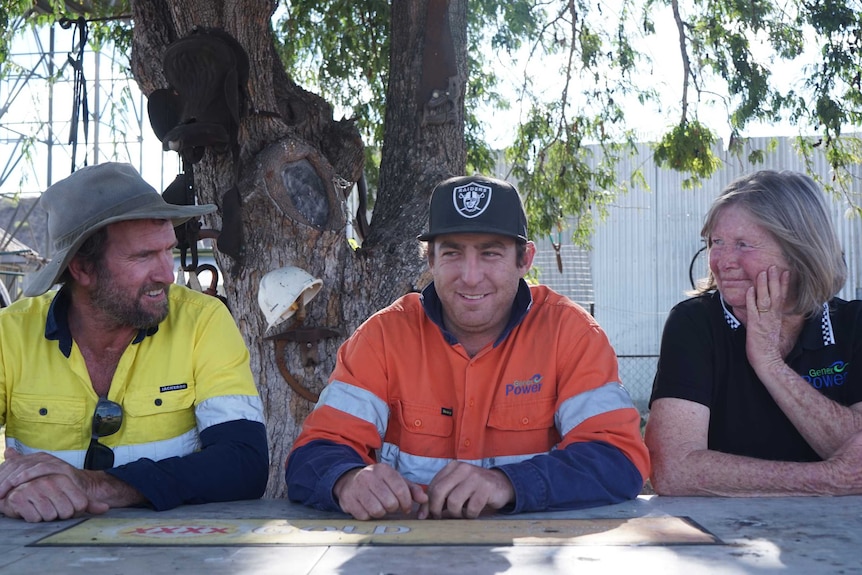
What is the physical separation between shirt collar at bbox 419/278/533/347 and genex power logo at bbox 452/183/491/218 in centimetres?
31

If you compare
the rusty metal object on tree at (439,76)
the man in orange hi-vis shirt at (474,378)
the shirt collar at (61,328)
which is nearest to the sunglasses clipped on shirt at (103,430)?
the shirt collar at (61,328)

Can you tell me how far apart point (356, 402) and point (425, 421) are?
226mm

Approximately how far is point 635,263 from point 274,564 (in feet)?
46.1

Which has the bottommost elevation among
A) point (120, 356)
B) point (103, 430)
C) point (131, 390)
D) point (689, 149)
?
point (103, 430)

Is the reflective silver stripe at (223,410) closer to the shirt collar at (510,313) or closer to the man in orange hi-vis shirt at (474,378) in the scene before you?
the man in orange hi-vis shirt at (474,378)

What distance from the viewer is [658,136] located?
7715 mm

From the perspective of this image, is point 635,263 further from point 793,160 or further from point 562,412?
point 562,412

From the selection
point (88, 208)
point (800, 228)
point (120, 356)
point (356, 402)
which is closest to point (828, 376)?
point (800, 228)

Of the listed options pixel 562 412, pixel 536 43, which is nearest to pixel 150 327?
pixel 562 412

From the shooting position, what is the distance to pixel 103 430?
287 centimetres

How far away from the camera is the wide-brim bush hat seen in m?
2.94

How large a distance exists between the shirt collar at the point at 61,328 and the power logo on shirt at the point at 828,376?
215cm

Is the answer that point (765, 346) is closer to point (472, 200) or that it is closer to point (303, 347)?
point (472, 200)

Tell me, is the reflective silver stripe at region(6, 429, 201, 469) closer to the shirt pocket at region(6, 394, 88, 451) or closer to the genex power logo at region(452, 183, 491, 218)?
the shirt pocket at region(6, 394, 88, 451)
